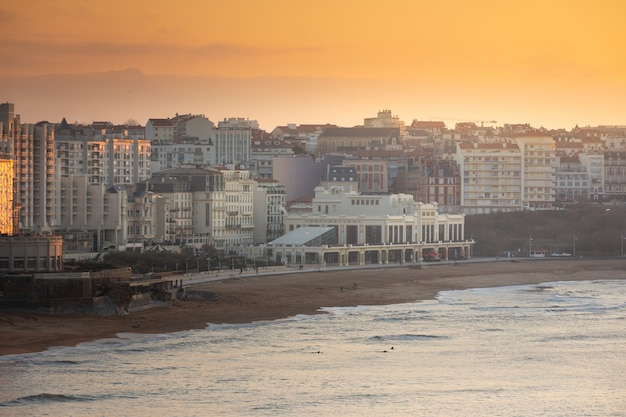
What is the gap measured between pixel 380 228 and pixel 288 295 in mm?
31327

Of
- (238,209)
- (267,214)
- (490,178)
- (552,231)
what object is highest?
(490,178)

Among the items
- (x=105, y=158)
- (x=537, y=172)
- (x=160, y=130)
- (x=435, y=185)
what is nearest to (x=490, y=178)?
(x=537, y=172)

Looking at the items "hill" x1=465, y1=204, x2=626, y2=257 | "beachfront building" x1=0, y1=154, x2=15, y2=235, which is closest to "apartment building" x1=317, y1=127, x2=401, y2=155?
"hill" x1=465, y1=204, x2=626, y2=257

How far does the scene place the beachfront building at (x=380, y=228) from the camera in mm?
106000

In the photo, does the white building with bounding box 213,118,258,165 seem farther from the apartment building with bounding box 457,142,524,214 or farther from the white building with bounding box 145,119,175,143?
the apartment building with bounding box 457,142,524,214

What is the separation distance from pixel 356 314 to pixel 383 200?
142 feet

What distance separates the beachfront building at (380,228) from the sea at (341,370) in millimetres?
35894

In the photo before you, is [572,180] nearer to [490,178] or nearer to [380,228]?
[490,178]

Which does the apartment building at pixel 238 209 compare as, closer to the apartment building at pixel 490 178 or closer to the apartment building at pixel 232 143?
the apartment building at pixel 490 178

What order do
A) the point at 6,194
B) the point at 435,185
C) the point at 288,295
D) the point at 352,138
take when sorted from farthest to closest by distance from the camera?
the point at 352,138 < the point at 435,185 < the point at 6,194 < the point at 288,295

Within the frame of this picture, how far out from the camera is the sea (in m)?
45.4

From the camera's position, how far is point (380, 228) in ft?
357

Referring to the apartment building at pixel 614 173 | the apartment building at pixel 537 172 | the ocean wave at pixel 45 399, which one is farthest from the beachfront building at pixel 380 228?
the ocean wave at pixel 45 399

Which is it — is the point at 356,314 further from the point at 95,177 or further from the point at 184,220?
the point at 95,177
